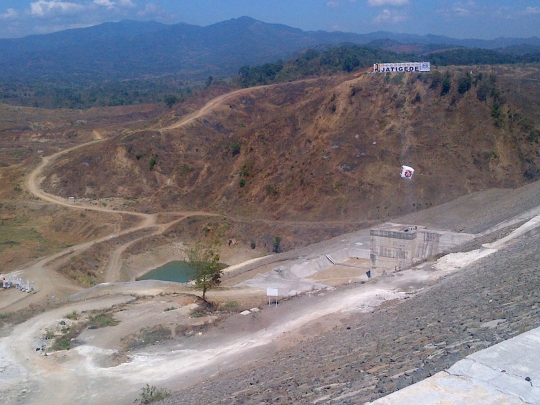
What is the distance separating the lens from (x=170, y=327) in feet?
82.9

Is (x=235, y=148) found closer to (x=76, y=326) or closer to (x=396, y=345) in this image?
(x=76, y=326)

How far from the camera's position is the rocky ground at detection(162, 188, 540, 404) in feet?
35.6

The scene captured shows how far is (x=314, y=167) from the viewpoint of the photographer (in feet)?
185

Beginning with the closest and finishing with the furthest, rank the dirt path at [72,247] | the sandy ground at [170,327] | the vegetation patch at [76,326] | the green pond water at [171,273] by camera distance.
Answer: the sandy ground at [170,327]
the vegetation patch at [76,326]
the dirt path at [72,247]
the green pond water at [171,273]

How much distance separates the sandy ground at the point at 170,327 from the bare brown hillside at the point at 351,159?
17583 mm

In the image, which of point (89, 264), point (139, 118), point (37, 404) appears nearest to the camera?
point (37, 404)

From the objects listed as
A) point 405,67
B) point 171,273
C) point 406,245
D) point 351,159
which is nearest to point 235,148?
point 351,159

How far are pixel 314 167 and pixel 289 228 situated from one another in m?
8.29

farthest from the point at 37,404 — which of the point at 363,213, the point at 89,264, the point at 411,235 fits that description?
the point at 363,213

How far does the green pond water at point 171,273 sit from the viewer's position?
47406 millimetres

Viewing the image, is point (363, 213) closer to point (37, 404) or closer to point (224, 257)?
point (224, 257)

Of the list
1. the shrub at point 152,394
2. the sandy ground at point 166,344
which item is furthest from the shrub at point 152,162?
the shrub at point 152,394

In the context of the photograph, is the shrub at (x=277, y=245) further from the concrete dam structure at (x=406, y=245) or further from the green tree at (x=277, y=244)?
the concrete dam structure at (x=406, y=245)

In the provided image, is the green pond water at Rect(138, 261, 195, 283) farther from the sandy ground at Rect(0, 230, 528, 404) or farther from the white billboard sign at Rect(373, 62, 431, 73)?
the white billboard sign at Rect(373, 62, 431, 73)
